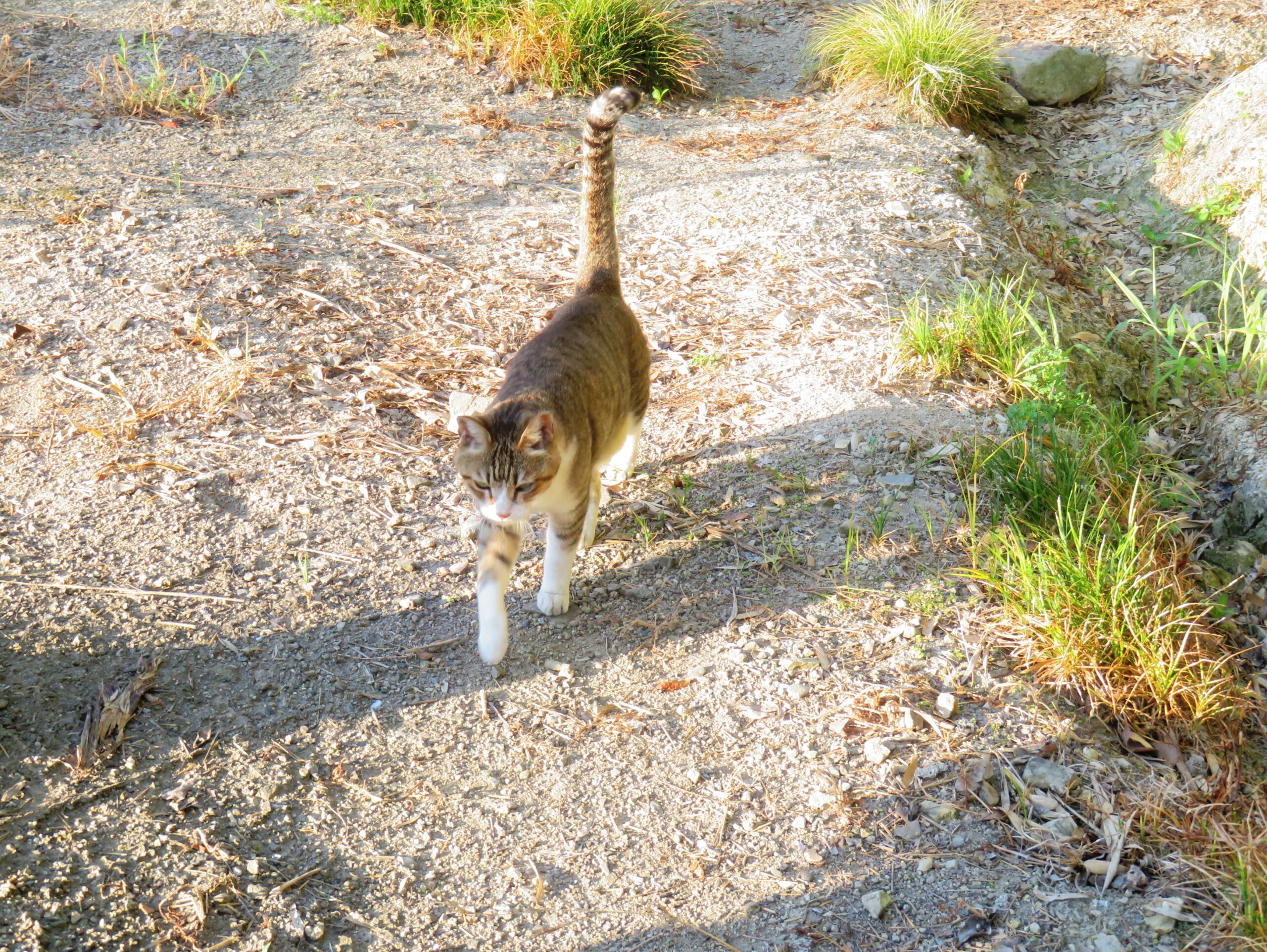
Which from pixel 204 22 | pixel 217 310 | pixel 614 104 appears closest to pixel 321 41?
pixel 204 22

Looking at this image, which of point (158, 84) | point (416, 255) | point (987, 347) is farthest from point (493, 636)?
point (158, 84)

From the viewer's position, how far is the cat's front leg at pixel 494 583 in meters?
3.40

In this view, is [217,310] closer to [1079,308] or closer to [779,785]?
[779,785]

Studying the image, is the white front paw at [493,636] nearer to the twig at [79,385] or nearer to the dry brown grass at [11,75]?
the twig at [79,385]

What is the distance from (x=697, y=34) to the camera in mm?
8656

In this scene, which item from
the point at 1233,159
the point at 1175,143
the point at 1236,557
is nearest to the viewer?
the point at 1236,557

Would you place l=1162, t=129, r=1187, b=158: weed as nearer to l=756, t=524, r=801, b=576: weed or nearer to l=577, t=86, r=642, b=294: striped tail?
l=577, t=86, r=642, b=294: striped tail

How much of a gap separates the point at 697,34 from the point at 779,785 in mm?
7241

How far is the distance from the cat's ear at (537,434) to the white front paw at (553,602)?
2.17 ft

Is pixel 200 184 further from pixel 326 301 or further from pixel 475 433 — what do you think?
pixel 475 433

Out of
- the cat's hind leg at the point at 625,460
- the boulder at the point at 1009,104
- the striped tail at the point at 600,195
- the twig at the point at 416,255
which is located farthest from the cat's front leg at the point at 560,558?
the boulder at the point at 1009,104

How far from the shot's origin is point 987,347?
15.8 feet

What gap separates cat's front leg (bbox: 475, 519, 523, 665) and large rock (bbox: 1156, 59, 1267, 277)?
4.81m

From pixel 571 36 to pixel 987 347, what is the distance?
4.20m
